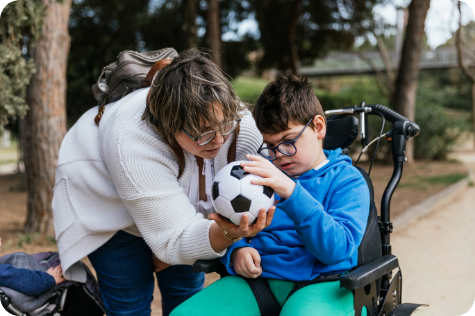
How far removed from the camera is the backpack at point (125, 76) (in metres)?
2.09

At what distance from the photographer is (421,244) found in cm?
516

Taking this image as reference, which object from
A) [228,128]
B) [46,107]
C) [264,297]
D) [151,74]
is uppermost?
[151,74]

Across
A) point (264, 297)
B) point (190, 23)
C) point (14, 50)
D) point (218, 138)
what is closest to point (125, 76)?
point (218, 138)

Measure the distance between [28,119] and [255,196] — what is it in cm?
403

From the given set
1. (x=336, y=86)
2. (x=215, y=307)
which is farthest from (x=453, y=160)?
(x=336, y=86)

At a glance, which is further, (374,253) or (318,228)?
(374,253)

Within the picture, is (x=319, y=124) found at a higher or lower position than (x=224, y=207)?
higher

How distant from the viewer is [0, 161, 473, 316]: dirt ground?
15.1 ft

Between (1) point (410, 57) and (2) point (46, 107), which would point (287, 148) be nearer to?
(2) point (46, 107)

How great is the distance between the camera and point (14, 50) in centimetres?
372

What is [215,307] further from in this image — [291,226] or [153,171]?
[153,171]

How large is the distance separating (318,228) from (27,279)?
140 centimetres

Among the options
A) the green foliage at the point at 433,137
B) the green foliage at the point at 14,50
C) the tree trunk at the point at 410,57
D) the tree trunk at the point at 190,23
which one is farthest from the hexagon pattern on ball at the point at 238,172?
the green foliage at the point at 433,137

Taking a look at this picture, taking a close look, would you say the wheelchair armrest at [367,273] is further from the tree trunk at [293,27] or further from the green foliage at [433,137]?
the green foliage at [433,137]
